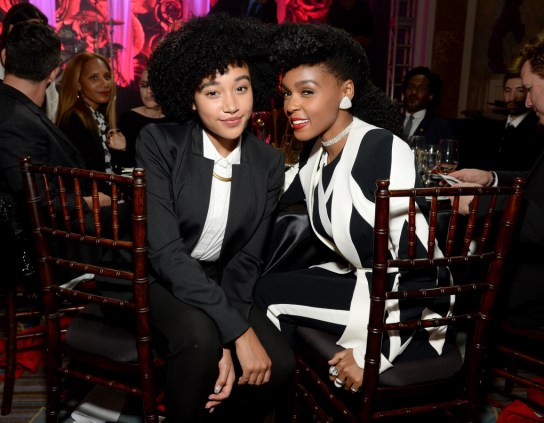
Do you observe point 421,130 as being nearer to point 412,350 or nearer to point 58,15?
point 412,350

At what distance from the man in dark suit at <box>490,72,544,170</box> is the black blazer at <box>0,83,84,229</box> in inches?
112

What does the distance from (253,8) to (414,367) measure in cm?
609

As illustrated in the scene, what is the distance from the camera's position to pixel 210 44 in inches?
67.1

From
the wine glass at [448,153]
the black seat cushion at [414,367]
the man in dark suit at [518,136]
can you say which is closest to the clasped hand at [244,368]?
the black seat cushion at [414,367]

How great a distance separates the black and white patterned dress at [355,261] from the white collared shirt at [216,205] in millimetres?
242

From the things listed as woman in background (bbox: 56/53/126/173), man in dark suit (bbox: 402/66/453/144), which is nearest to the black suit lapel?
woman in background (bbox: 56/53/126/173)

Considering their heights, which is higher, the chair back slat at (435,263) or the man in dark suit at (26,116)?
the man in dark suit at (26,116)

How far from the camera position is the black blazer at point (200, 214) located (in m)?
1.61

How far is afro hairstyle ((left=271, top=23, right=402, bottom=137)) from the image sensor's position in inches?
69.1

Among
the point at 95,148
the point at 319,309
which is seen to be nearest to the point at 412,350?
the point at 319,309

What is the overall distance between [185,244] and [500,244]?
94 cm

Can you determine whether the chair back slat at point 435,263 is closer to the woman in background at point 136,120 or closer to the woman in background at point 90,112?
the woman in background at point 90,112

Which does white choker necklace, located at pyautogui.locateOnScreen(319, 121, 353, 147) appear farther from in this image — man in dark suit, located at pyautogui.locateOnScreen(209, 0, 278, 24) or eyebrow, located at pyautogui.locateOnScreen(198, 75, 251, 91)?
man in dark suit, located at pyautogui.locateOnScreen(209, 0, 278, 24)

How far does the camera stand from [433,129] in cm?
425
